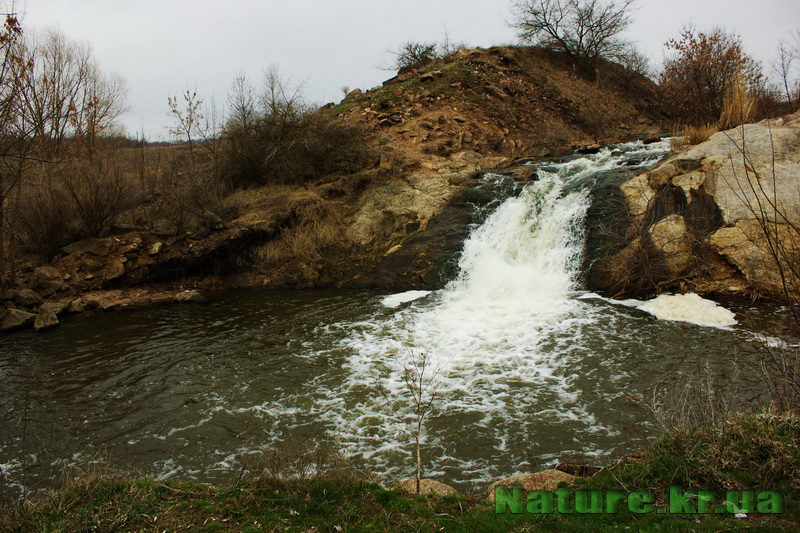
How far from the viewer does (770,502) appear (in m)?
2.93

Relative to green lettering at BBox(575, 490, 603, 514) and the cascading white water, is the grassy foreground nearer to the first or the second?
green lettering at BBox(575, 490, 603, 514)

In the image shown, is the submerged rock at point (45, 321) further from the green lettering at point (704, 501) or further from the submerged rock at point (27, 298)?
the green lettering at point (704, 501)

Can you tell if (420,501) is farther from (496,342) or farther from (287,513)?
(496,342)

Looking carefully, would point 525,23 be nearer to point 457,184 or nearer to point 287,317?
point 457,184

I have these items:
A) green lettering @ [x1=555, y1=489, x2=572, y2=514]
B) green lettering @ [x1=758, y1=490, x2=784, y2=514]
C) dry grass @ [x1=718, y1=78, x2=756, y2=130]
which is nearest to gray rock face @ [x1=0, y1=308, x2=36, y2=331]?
green lettering @ [x1=555, y1=489, x2=572, y2=514]

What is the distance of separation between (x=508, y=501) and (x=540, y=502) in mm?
233

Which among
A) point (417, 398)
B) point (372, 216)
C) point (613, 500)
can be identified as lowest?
point (417, 398)

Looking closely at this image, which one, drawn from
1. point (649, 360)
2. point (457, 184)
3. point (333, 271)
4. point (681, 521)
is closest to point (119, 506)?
point (681, 521)

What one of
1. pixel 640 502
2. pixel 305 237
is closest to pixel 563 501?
pixel 640 502

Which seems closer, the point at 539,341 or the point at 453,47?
the point at 539,341

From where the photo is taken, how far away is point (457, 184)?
16.4m

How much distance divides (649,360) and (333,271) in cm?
978

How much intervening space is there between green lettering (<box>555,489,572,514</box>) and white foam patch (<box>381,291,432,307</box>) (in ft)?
26.6

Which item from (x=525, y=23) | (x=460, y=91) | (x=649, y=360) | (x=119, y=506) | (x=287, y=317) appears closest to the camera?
(x=119, y=506)
